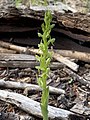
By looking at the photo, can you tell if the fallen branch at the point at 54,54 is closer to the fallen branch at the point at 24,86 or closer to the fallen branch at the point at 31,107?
the fallen branch at the point at 24,86

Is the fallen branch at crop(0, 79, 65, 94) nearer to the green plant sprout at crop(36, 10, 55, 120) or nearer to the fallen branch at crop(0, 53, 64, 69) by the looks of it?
the fallen branch at crop(0, 53, 64, 69)

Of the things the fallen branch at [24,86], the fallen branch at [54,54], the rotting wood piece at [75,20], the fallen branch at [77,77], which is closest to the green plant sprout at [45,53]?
the fallen branch at [24,86]

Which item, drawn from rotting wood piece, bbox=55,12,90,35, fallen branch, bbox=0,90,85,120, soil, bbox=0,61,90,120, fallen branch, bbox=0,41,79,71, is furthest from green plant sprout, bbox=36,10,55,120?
rotting wood piece, bbox=55,12,90,35

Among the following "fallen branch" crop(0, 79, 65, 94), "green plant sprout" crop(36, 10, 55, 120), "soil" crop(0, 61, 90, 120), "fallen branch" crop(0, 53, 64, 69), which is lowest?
"soil" crop(0, 61, 90, 120)

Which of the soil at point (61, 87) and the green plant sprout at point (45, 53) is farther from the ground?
the green plant sprout at point (45, 53)

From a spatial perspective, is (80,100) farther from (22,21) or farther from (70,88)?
(22,21)

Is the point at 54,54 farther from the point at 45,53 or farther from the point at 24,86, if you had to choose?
the point at 45,53

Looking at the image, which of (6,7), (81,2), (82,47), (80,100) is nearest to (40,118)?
(80,100)

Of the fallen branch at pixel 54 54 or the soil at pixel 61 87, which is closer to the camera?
the soil at pixel 61 87
